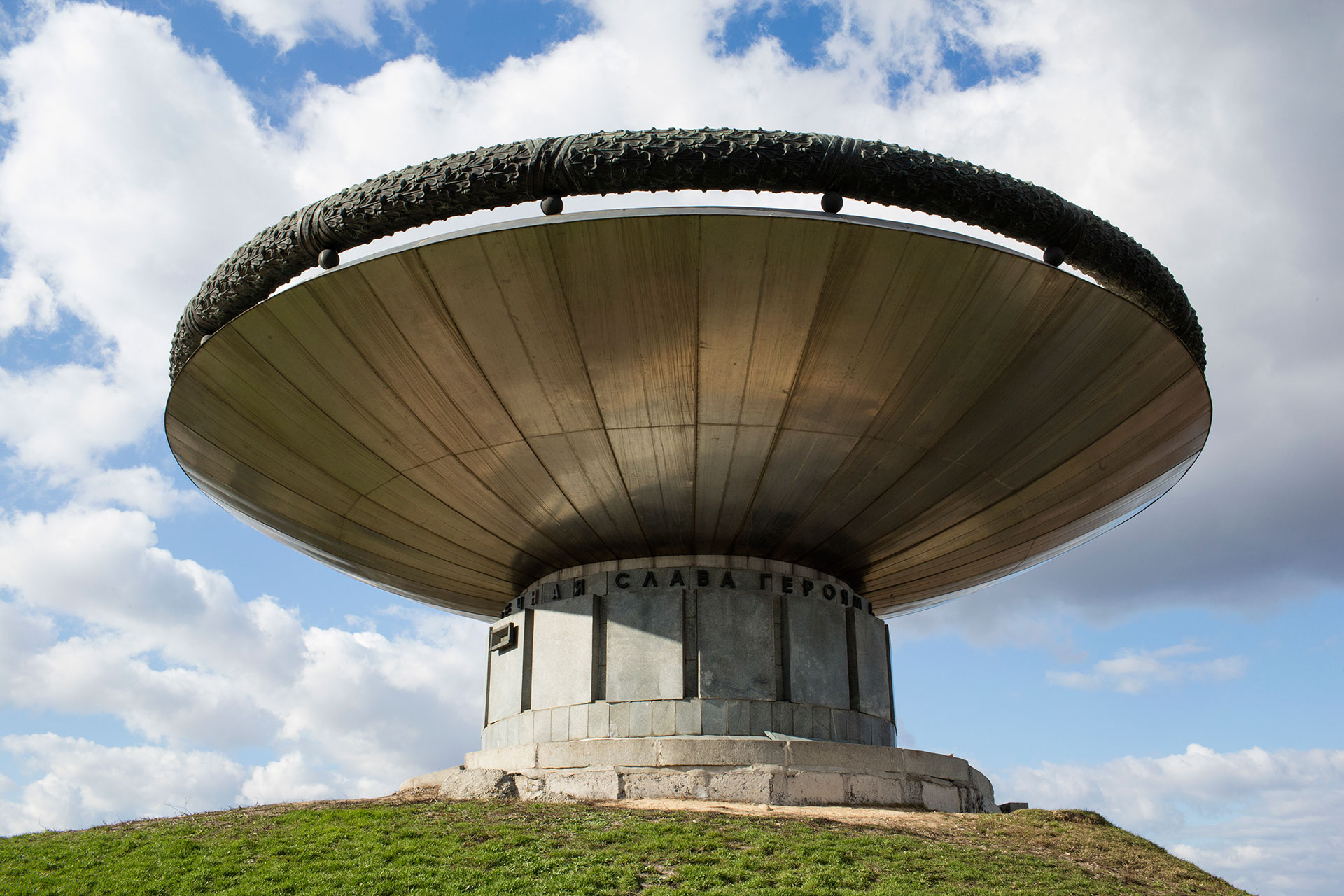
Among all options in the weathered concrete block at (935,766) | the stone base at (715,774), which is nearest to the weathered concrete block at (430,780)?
the stone base at (715,774)

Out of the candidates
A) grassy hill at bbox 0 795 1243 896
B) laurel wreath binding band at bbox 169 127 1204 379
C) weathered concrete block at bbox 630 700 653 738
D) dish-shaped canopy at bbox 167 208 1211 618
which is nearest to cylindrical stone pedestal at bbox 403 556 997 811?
weathered concrete block at bbox 630 700 653 738

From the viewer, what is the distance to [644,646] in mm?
15414

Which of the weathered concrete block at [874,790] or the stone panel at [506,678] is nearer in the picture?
the weathered concrete block at [874,790]

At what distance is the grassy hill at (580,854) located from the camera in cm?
954

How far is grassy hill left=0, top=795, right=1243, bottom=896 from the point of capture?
9539 mm

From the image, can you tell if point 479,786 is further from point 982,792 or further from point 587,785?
point 982,792

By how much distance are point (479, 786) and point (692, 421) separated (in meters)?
5.36

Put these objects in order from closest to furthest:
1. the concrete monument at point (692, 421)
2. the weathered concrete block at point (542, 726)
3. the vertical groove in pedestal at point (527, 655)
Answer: the concrete monument at point (692, 421)
the weathered concrete block at point (542, 726)
the vertical groove in pedestal at point (527, 655)

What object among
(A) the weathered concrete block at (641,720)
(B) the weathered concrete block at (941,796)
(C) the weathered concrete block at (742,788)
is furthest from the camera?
(A) the weathered concrete block at (641,720)

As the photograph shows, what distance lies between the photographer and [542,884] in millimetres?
9258

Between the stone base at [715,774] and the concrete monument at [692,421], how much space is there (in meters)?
0.04

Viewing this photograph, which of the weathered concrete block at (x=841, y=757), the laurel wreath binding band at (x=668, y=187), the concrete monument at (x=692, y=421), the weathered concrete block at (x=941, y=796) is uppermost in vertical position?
the laurel wreath binding band at (x=668, y=187)

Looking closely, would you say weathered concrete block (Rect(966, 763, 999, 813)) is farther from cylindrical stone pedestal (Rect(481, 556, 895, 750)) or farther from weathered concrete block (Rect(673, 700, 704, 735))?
weathered concrete block (Rect(673, 700, 704, 735))

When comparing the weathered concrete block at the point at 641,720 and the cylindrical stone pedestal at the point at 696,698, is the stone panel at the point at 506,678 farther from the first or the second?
the weathered concrete block at the point at 641,720
